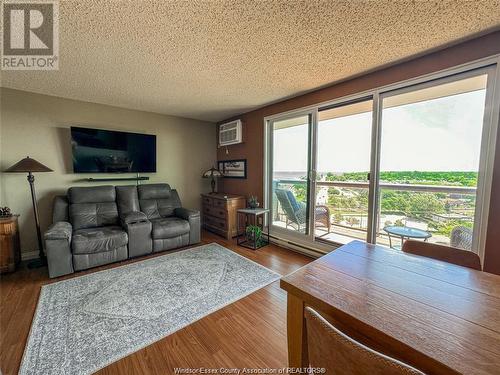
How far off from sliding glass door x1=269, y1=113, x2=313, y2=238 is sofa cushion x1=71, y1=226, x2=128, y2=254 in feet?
7.72

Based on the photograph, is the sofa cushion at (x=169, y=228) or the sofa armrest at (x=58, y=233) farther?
the sofa cushion at (x=169, y=228)

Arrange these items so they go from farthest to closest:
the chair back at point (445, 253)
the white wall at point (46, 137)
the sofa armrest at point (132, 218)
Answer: the sofa armrest at point (132, 218) → the white wall at point (46, 137) → the chair back at point (445, 253)

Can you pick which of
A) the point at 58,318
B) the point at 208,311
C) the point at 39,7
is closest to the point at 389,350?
the point at 208,311

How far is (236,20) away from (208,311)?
2.37 metres

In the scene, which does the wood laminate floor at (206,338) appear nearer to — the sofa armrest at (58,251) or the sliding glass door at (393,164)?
the sofa armrest at (58,251)

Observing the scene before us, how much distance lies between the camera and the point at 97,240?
2.54 metres

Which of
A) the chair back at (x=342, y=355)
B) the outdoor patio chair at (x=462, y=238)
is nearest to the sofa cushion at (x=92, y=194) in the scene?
the chair back at (x=342, y=355)

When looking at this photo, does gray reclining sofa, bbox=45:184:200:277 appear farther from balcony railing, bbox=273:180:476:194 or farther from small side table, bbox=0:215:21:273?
balcony railing, bbox=273:180:476:194

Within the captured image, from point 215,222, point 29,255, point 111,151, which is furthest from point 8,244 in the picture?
point 215,222

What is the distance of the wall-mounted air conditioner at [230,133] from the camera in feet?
13.0

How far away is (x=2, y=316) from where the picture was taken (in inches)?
68.1

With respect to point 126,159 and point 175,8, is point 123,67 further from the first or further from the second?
point 126,159

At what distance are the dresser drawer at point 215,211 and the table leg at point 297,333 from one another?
293cm

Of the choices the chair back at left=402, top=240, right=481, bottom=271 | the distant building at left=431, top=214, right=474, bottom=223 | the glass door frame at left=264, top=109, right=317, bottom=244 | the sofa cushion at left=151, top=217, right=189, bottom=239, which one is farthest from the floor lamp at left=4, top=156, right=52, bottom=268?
the distant building at left=431, top=214, right=474, bottom=223
